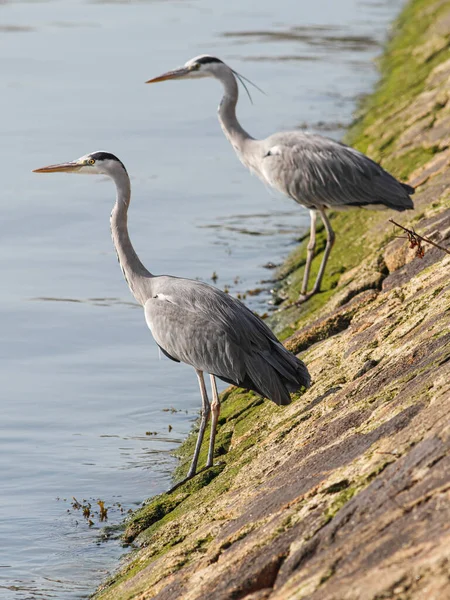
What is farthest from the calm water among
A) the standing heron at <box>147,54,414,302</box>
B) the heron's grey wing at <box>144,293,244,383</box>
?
the standing heron at <box>147,54,414,302</box>

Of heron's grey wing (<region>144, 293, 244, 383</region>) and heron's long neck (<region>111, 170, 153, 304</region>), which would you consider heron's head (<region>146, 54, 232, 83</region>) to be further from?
heron's grey wing (<region>144, 293, 244, 383</region>)

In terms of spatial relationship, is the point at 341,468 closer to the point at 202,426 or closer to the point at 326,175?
the point at 202,426

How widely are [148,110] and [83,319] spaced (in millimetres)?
10339

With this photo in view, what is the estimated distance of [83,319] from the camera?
12.6 metres

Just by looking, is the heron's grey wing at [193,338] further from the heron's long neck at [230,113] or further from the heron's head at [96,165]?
the heron's long neck at [230,113]

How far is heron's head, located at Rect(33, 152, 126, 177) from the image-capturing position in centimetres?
941

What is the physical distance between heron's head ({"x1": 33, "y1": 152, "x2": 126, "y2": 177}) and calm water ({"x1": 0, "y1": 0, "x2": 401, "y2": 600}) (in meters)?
2.19

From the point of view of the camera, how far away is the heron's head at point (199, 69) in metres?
13.2

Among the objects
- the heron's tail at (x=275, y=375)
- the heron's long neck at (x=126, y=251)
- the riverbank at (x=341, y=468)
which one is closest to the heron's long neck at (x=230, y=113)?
the riverbank at (x=341, y=468)

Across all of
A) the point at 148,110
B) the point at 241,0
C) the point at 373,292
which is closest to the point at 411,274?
the point at 373,292

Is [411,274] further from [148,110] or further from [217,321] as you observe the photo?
[148,110]

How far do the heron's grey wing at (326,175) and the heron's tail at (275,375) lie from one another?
4.10m

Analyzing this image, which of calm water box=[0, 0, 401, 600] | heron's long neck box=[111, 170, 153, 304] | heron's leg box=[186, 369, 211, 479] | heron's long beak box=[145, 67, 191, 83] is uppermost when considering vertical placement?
heron's long neck box=[111, 170, 153, 304]

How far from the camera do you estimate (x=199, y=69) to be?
13.3 m
